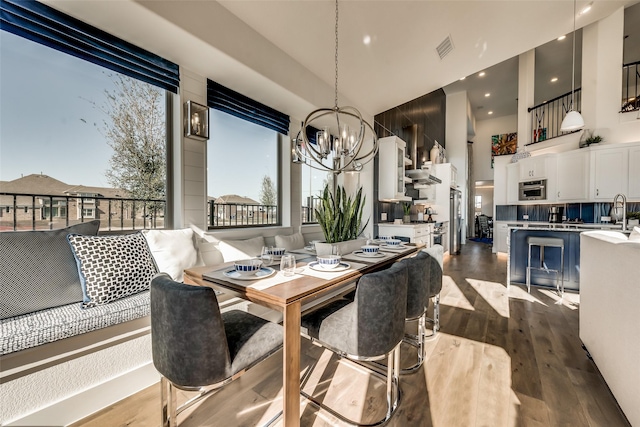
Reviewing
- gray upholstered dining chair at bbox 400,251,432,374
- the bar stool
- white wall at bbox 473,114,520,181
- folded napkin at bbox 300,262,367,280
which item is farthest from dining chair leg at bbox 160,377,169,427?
white wall at bbox 473,114,520,181

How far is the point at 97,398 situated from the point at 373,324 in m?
1.63

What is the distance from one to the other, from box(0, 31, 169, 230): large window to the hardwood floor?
1.56 m

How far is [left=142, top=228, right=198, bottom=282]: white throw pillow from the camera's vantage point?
2.09 metres

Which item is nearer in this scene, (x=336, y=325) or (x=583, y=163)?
(x=336, y=325)

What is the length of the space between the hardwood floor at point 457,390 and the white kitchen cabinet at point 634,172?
4078 millimetres

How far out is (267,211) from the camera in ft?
12.2

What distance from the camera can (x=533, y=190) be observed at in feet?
19.9

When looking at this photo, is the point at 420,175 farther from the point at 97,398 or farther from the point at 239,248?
the point at 97,398

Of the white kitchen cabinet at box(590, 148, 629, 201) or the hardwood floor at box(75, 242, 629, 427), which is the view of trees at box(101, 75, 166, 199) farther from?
the white kitchen cabinet at box(590, 148, 629, 201)

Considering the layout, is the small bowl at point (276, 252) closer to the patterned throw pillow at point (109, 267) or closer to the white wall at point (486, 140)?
the patterned throw pillow at point (109, 267)

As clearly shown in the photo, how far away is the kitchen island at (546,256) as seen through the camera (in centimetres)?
369

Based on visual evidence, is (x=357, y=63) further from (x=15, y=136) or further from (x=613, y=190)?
(x=613, y=190)

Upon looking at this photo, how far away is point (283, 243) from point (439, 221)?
465 cm

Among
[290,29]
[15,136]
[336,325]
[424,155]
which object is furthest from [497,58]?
[15,136]
